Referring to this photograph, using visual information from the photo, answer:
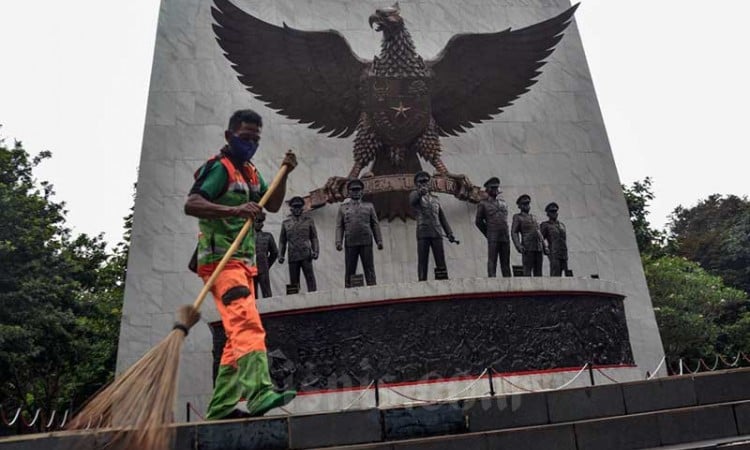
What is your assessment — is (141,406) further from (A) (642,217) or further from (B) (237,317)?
(A) (642,217)

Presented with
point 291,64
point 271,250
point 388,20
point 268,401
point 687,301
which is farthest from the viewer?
point 687,301

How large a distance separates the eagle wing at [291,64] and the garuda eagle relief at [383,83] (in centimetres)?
2

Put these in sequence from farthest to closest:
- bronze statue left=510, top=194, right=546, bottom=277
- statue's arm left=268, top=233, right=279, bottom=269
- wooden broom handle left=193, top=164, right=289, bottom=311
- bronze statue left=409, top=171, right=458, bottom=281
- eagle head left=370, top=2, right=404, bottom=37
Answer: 1. eagle head left=370, top=2, right=404, bottom=37
2. bronze statue left=510, top=194, right=546, bottom=277
3. statue's arm left=268, top=233, right=279, bottom=269
4. bronze statue left=409, top=171, right=458, bottom=281
5. wooden broom handle left=193, top=164, right=289, bottom=311

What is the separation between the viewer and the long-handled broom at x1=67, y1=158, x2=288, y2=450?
12.7ft

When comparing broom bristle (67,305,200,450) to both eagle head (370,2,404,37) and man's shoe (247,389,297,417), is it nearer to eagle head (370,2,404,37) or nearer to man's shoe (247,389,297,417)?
man's shoe (247,389,297,417)

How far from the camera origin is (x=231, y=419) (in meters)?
4.86

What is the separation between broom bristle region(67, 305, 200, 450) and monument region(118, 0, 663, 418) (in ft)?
13.0

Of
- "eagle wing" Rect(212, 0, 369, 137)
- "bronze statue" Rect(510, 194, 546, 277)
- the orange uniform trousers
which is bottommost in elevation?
the orange uniform trousers

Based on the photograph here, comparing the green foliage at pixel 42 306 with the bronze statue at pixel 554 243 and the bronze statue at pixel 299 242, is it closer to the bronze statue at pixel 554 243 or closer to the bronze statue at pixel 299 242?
the bronze statue at pixel 299 242

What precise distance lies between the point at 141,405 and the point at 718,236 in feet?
114

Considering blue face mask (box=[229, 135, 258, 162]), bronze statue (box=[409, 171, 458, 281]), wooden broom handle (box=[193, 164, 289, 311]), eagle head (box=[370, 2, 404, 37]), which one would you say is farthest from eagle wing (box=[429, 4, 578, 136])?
wooden broom handle (box=[193, 164, 289, 311])

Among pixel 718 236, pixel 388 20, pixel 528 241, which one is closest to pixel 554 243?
pixel 528 241

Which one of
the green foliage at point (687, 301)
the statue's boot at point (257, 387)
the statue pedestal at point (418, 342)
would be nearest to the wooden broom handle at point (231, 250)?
the statue's boot at point (257, 387)

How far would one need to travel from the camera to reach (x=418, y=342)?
27.8 feet
